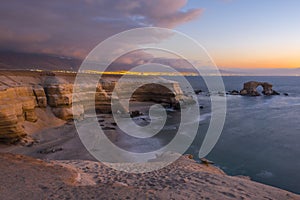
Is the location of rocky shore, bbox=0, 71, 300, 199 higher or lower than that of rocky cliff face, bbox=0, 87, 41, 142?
lower

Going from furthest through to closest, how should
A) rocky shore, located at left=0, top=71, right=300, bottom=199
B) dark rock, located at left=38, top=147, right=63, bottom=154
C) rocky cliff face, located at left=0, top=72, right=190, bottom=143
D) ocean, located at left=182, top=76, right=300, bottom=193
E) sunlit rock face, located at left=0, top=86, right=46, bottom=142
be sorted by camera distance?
rocky cliff face, located at left=0, top=72, right=190, bottom=143 < sunlit rock face, located at left=0, top=86, right=46, bottom=142 < dark rock, located at left=38, top=147, right=63, bottom=154 < ocean, located at left=182, top=76, right=300, bottom=193 < rocky shore, located at left=0, top=71, right=300, bottom=199

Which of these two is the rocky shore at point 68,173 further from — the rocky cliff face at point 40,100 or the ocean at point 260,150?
the ocean at point 260,150

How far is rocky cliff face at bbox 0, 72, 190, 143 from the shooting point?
15719 mm

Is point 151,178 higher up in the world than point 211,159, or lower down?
higher up

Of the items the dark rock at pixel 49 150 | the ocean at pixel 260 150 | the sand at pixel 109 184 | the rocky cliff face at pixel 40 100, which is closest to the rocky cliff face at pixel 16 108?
the rocky cliff face at pixel 40 100

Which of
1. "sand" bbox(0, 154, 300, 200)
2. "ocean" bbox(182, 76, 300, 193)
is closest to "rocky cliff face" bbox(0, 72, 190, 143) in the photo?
"sand" bbox(0, 154, 300, 200)

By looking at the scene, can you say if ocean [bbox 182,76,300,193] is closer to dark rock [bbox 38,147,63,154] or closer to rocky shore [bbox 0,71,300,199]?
rocky shore [bbox 0,71,300,199]

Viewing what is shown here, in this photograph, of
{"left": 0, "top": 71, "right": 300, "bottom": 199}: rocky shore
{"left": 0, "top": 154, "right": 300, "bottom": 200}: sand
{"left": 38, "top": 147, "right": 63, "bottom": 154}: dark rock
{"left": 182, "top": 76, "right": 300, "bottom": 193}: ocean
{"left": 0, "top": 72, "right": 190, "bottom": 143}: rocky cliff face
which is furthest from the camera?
{"left": 0, "top": 72, "right": 190, "bottom": 143}: rocky cliff face

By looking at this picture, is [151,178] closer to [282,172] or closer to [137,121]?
[282,172]

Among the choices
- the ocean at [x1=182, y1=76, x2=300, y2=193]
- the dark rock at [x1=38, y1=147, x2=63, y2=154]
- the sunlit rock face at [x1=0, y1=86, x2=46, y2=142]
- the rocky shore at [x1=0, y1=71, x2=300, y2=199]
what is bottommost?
the ocean at [x1=182, y1=76, x2=300, y2=193]

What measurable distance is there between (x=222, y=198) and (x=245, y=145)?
1503 cm

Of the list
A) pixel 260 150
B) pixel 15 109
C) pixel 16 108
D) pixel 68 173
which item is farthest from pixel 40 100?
pixel 260 150

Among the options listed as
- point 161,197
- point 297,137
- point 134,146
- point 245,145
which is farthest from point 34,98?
point 297,137

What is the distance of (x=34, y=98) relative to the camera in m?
21.6
